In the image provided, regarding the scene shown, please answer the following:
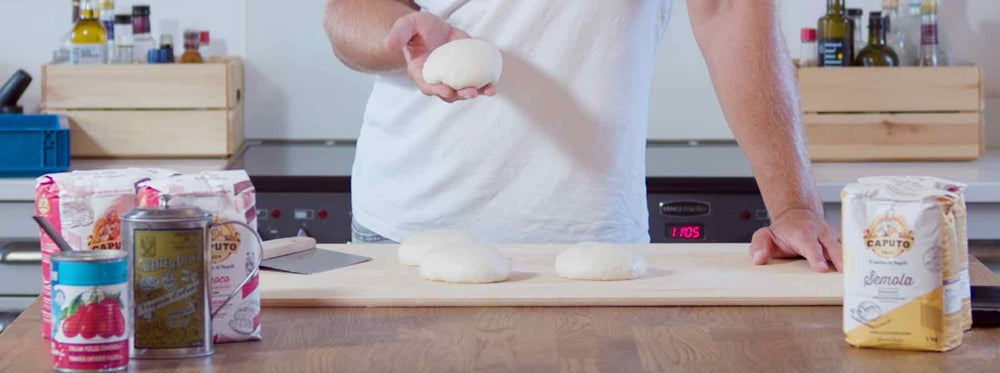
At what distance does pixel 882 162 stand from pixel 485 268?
170 cm

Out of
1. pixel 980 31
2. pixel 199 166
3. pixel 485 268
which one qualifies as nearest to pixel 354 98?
pixel 199 166

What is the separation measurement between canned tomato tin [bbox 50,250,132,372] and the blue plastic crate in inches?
64.3

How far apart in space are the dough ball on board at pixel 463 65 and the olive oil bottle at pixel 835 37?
145cm

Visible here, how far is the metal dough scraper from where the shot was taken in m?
1.45

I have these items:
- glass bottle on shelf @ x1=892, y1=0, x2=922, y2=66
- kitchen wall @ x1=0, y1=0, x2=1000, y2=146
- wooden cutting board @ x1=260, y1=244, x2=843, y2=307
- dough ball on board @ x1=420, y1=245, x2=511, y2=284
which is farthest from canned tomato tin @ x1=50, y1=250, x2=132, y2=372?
glass bottle on shelf @ x1=892, y1=0, x2=922, y2=66

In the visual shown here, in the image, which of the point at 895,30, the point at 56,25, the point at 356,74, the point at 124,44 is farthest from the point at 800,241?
the point at 56,25

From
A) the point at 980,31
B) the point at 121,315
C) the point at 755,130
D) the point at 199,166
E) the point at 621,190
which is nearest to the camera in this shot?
the point at 121,315

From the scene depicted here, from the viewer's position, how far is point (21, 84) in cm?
276

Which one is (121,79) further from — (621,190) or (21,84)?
(621,190)

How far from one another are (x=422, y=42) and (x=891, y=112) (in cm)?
159

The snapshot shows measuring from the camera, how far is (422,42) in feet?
5.01

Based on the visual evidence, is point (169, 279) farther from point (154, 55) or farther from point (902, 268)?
point (154, 55)

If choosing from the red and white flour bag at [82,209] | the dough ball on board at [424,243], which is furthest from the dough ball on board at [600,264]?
the red and white flour bag at [82,209]

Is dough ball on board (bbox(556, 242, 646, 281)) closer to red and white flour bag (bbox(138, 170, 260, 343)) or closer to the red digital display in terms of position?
red and white flour bag (bbox(138, 170, 260, 343))
